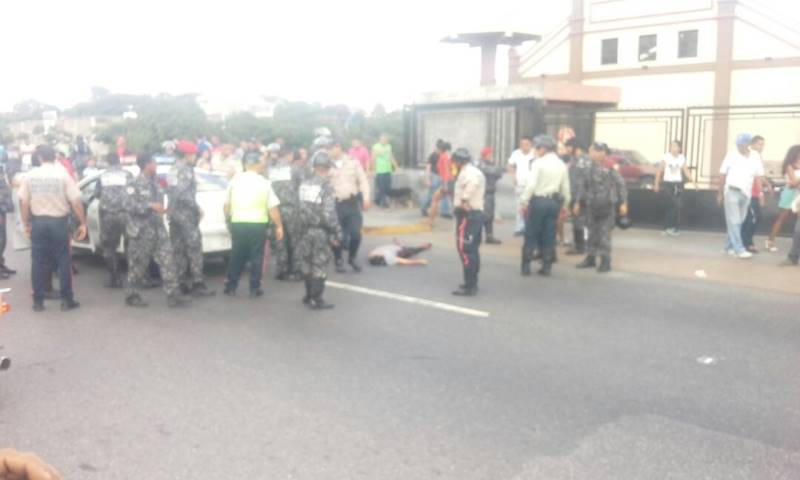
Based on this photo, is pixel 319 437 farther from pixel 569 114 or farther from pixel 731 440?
pixel 569 114

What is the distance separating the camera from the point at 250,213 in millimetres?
8797

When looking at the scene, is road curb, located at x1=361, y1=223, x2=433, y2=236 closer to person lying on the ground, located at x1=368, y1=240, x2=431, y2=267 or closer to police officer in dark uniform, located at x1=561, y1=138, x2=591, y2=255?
person lying on the ground, located at x1=368, y1=240, x2=431, y2=267

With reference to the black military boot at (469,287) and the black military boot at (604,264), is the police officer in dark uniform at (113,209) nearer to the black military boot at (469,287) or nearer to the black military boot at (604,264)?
the black military boot at (469,287)

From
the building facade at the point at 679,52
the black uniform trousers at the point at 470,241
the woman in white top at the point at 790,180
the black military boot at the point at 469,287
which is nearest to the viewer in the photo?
the black uniform trousers at the point at 470,241

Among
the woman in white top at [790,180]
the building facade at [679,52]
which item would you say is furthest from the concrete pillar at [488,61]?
the woman in white top at [790,180]

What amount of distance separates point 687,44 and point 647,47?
1789 millimetres

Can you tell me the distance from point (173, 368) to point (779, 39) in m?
31.6

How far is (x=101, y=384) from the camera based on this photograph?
593cm

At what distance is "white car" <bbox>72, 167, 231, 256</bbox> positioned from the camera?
10039 mm

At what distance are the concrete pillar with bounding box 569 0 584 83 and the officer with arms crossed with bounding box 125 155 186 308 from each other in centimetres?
3212

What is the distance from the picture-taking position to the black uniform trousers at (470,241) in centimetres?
892

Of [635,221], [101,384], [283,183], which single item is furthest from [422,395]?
[635,221]

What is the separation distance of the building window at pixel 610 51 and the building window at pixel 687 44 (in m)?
3.02

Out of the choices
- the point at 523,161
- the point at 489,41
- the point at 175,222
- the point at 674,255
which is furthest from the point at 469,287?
the point at 489,41
